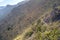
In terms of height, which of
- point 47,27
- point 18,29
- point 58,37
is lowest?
point 58,37

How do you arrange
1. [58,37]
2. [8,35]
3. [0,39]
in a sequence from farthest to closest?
[8,35]
[0,39]
[58,37]

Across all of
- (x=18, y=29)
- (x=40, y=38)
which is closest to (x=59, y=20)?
(x=40, y=38)

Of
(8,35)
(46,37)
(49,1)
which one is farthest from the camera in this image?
(49,1)

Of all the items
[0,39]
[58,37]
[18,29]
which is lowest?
[58,37]

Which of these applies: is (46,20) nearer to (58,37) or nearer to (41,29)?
(41,29)

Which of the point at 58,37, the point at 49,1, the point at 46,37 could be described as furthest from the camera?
the point at 49,1

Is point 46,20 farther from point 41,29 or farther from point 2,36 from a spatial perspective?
point 2,36

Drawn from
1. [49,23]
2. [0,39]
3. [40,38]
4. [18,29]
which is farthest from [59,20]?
[18,29]

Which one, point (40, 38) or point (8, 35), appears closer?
point (40, 38)

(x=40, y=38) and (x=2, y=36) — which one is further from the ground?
(x=2, y=36)
